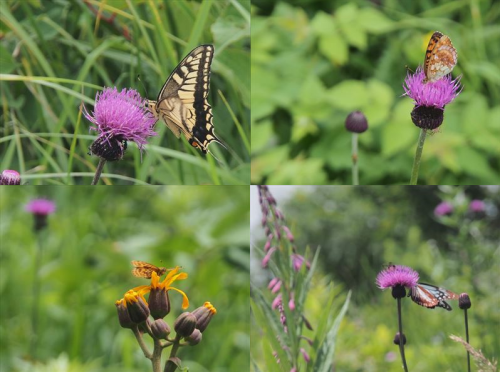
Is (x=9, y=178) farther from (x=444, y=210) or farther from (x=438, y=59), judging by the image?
(x=444, y=210)

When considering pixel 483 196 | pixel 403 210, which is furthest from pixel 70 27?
pixel 483 196

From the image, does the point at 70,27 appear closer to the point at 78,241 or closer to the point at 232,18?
the point at 232,18

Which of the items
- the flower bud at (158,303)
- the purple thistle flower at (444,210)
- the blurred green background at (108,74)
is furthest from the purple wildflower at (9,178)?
the purple thistle flower at (444,210)

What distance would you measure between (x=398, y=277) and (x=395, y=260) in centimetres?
47

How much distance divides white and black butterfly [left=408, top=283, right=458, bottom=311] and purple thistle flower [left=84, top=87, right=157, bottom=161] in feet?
0.99

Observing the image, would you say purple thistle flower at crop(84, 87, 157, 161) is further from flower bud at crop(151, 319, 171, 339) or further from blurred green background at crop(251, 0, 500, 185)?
blurred green background at crop(251, 0, 500, 185)

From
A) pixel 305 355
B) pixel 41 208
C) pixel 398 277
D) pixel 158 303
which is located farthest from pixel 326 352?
pixel 41 208

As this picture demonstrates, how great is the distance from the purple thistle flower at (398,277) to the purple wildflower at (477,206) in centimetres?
46

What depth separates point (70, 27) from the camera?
919 millimetres

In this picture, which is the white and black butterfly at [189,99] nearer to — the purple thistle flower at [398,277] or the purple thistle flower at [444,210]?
the purple thistle flower at [398,277]

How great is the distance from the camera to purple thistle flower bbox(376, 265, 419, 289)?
626mm

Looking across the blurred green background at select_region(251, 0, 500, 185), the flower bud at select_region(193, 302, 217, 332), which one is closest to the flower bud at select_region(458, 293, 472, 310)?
the flower bud at select_region(193, 302, 217, 332)

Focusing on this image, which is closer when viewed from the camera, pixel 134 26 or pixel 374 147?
pixel 134 26

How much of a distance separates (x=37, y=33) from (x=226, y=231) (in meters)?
0.49
